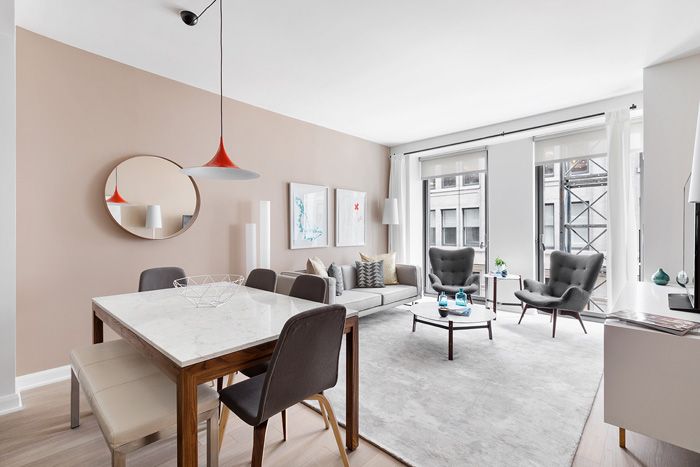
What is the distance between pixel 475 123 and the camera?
4.61 meters

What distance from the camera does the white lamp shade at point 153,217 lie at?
10.0ft

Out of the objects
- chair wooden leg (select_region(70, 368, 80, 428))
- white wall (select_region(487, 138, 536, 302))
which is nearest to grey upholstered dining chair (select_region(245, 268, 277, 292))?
chair wooden leg (select_region(70, 368, 80, 428))

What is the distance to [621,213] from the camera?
3.57m

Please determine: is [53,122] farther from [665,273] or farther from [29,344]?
[665,273]

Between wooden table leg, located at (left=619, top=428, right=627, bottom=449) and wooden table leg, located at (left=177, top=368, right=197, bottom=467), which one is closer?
wooden table leg, located at (left=177, top=368, right=197, bottom=467)

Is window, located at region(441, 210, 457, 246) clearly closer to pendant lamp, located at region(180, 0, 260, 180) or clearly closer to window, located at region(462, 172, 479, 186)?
window, located at region(462, 172, 479, 186)

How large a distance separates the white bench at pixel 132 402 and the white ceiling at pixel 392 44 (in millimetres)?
2250

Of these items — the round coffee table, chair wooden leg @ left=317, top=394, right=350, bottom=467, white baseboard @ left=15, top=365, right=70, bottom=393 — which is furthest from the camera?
the round coffee table

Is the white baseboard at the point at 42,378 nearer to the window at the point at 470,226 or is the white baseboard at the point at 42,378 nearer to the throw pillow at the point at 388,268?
the throw pillow at the point at 388,268

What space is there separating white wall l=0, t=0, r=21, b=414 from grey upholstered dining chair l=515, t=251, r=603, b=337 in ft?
14.9

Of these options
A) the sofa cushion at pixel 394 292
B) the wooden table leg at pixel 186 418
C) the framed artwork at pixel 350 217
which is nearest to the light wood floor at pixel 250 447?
the wooden table leg at pixel 186 418

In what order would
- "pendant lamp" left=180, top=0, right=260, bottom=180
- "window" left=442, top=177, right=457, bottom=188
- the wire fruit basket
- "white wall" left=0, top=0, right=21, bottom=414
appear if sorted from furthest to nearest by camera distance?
"window" left=442, top=177, right=457, bottom=188
"white wall" left=0, top=0, right=21, bottom=414
the wire fruit basket
"pendant lamp" left=180, top=0, right=260, bottom=180

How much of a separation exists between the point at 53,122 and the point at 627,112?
5.54 meters

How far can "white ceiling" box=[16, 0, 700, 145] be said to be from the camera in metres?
2.21
